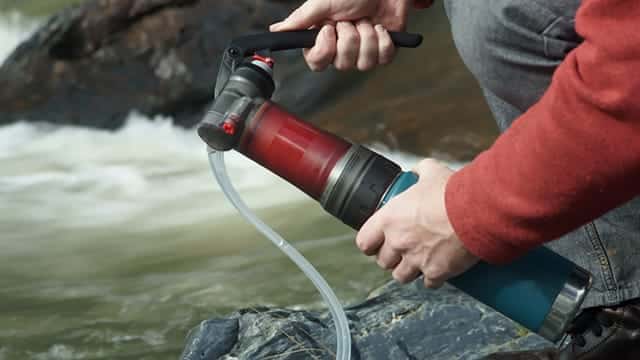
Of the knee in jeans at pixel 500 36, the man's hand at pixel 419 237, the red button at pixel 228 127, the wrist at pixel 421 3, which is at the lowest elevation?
the man's hand at pixel 419 237

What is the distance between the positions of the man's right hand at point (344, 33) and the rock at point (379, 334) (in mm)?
658

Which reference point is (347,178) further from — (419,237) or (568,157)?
(568,157)

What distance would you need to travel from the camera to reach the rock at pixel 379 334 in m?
2.61

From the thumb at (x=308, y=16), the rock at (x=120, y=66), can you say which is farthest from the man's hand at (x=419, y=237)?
the rock at (x=120, y=66)

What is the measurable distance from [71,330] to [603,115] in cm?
267

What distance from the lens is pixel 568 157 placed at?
65.2 inches

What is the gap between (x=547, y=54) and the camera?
6.37 ft

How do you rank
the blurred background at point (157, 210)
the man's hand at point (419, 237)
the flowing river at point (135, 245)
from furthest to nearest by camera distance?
the blurred background at point (157, 210), the flowing river at point (135, 245), the man's hand at point (419, 237)

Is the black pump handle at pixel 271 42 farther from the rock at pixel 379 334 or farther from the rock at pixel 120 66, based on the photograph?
the rock at pixel 120 66

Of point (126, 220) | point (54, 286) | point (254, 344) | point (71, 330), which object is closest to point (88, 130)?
point (126, 220)

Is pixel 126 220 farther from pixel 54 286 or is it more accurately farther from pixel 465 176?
pixel 465 176

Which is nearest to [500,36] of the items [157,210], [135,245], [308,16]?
[308,16]

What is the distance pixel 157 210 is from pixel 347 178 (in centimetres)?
403

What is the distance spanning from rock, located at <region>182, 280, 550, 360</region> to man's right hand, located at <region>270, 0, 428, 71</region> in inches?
25.9
